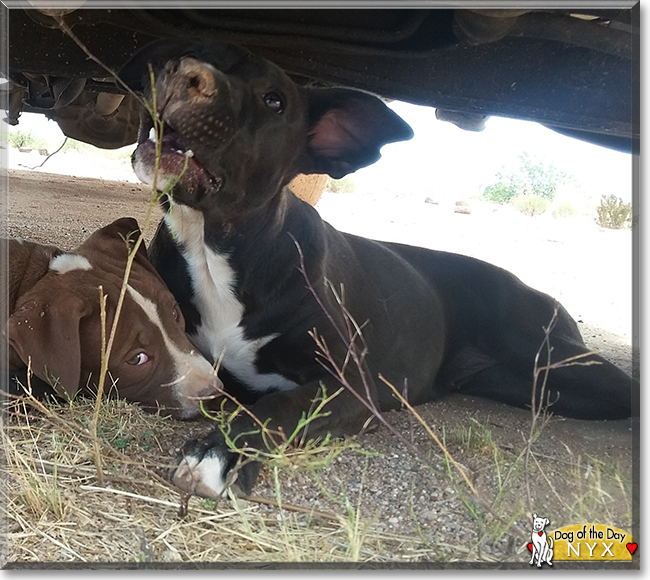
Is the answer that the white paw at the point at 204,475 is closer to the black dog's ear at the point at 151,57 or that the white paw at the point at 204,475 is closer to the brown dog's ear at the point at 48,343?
the brown dog's ear at the point at 48,343

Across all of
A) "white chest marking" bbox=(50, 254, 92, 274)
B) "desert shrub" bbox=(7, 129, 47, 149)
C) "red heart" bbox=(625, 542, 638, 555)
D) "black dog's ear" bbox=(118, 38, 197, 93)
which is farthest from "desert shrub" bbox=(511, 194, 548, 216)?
"desert shrub" bbox=(7, 129, 47, 149)

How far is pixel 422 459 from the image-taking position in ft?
6.90

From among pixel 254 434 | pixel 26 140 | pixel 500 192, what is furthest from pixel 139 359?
pixel 26 140

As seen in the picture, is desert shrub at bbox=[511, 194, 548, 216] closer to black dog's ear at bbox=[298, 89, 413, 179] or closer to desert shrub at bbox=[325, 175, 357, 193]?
black dog's ear at bbox=[298, 89, 413, 179]

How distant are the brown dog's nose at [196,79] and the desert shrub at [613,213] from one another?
5.12 feet

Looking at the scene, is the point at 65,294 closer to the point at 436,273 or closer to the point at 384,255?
the point at 384,255

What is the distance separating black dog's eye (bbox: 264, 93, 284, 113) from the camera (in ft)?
9.77

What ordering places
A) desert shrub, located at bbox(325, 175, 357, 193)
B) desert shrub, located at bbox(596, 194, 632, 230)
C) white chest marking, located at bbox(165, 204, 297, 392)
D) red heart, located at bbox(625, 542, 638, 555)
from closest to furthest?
1. red heart, located at bbox(625, 542, 638, 555)
2. desert shrub, located at bbox(596, 194, 632, 230)
3. white chest marking, located at bbox(165, 204, 297, 392)
4. desert shrub, located at bbox(325, 175, 357, 193)

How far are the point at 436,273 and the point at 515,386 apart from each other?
0.85 meters

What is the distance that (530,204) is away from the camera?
11.7 feet

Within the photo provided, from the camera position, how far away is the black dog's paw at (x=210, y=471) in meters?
2.15

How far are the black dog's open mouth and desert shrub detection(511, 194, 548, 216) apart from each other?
1551mm

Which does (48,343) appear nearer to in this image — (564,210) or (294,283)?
(294,283)

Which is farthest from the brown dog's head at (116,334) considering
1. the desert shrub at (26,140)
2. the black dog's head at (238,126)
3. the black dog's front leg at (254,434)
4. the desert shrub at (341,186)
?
the desert shrub at (26,140)
